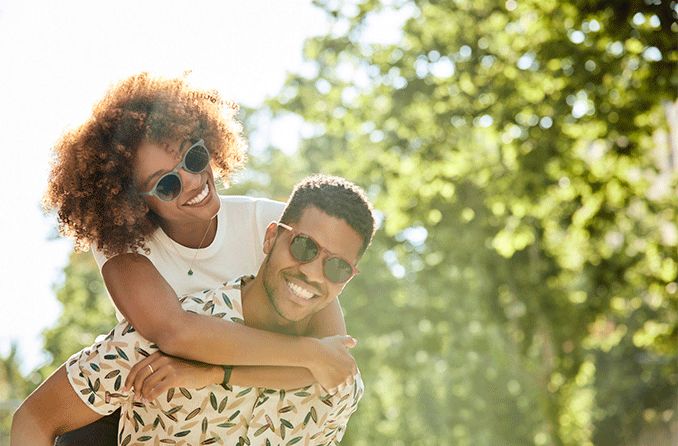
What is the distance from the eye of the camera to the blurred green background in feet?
36.1

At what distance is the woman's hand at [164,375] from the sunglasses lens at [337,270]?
0.38 meters

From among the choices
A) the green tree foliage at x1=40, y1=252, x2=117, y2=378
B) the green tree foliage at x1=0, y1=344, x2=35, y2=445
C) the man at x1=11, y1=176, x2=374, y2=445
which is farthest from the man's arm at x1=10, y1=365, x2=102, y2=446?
the green tree foliage at x1=40, y1=252, x2=117, y2=378

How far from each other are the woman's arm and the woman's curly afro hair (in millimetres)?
133

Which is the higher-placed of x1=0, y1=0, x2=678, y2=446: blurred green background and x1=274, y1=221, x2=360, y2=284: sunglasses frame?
x1=274, y1=221, x2=360, y2=284: sunglasses frame

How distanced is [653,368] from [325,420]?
2292 centimetres

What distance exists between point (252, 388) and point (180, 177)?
0.65 metres

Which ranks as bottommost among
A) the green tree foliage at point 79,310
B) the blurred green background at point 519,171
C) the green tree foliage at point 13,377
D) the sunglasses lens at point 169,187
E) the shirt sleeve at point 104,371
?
the green tree foliage at point 79,310

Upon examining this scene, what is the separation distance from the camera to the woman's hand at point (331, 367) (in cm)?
317

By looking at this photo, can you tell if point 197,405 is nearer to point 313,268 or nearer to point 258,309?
point 258,309

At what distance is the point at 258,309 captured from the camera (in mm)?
3211

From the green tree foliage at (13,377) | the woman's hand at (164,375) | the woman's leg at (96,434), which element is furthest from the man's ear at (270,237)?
the green tree foliage at (13,377)

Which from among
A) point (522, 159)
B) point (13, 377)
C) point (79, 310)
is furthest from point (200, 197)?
point (79, 310)

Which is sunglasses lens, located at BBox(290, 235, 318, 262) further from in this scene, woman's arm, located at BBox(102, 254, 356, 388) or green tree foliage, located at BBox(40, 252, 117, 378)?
green tree foliage, located at BBox(40, 252, 117, 378)

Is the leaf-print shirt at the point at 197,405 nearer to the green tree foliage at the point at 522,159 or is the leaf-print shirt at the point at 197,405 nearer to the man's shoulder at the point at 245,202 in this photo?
the man's shoulder at the point at 245,202
